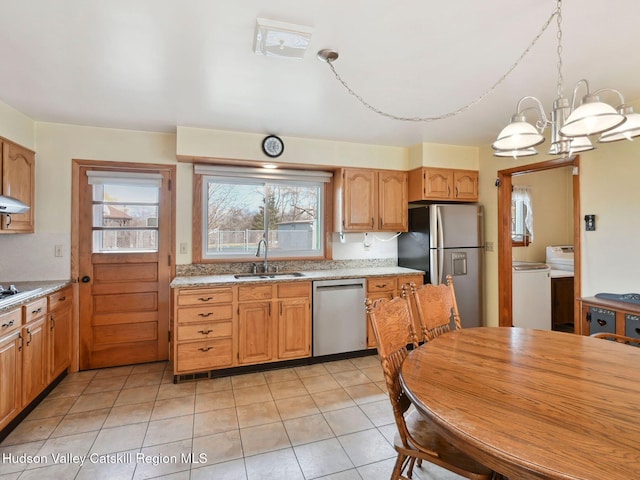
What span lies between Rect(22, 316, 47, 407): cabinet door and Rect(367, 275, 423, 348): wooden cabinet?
2.82m

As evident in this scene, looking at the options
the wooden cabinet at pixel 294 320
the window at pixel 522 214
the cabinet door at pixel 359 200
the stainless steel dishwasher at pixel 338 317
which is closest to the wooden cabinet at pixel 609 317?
the stainless steel dishwasher at pixel 338 317

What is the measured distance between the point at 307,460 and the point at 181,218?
250cm

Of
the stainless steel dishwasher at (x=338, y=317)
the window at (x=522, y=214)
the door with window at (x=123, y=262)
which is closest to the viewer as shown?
the door with window at (x=123, y=262)

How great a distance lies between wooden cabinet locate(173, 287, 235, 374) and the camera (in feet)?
9.43

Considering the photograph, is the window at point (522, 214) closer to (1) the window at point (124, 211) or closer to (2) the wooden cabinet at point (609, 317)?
(2) the wooden cabinet at point (609, 317)

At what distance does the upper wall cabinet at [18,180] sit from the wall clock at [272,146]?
80.7 inches

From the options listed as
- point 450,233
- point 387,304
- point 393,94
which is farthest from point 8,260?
point 450,233

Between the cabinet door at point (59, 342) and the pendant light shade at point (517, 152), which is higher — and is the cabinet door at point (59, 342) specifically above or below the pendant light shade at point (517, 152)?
below

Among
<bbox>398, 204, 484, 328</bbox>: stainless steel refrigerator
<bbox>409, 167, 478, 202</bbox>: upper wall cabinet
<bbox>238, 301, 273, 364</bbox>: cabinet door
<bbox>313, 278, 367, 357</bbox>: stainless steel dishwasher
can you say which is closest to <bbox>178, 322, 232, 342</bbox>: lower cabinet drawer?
<bbox>238, 301, 273, 364</bbox>: cabinet door

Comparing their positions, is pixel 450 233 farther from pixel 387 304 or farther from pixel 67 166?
pixel 67 166

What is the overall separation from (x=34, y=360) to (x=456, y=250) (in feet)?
12.9

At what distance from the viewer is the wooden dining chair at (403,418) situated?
1.24m

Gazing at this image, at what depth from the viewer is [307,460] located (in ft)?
6.27

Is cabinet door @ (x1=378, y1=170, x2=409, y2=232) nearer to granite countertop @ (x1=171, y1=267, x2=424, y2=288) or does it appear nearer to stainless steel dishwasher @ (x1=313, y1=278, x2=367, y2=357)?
granite countertop @ (x1=171, y1=267, x2=424, y2=288)
